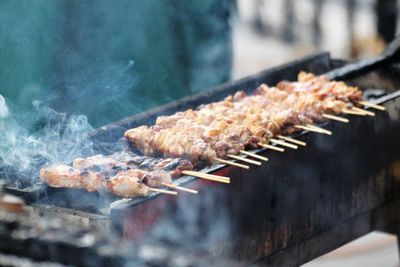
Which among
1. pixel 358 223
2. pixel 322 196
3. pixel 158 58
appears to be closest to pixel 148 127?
pixel 322 196

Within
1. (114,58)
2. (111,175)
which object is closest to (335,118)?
(111,175)

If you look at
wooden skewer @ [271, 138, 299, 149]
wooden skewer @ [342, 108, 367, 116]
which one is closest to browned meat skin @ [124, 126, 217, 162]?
wooden skewer @ [271, 138, 299, 149]

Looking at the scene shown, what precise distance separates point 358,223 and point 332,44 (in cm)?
966

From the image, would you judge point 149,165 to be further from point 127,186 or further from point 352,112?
point 352,112

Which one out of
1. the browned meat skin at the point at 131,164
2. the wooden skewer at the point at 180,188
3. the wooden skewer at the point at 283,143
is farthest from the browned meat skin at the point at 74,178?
the wooden skewer at the point at 283,143

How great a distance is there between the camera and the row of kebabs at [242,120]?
235 inches

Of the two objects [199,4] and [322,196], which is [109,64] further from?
[322,196]

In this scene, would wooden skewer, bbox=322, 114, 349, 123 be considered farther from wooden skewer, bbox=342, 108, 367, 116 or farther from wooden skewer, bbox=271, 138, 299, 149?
wooden skewer, bbox=271, 138, 299, 149

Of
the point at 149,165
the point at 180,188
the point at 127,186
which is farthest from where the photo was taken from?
the point at 149,165

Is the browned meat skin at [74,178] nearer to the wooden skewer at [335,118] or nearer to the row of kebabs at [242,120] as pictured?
the row of kebabs at [242,120]

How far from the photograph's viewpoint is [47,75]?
7.74 metres

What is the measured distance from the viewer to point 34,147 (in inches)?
232

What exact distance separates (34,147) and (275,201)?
172cm

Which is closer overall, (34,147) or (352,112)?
(34,147)
